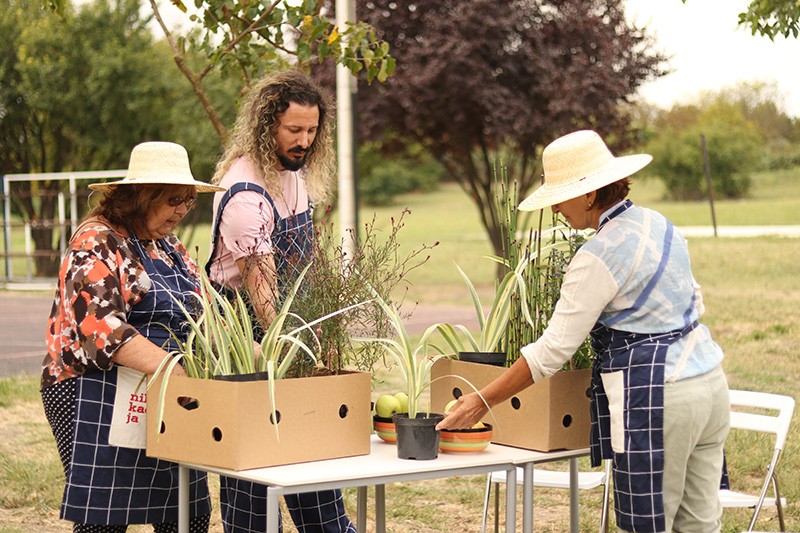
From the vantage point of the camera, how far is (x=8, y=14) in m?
23.7

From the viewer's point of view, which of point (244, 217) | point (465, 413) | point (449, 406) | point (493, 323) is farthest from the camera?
point (244, 217)

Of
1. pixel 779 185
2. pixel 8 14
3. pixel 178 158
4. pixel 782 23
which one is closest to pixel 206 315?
pixel 178 158

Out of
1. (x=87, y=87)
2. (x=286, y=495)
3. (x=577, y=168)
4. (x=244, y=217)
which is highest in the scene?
(x=87, y=87)

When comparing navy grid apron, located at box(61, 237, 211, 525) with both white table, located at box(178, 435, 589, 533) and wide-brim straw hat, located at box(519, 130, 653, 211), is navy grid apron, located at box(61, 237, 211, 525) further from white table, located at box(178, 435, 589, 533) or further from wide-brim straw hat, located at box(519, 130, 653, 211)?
wide-brim straw hat, located at box(519, 130, 653, 211)

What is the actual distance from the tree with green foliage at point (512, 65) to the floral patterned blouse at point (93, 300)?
12.5 m

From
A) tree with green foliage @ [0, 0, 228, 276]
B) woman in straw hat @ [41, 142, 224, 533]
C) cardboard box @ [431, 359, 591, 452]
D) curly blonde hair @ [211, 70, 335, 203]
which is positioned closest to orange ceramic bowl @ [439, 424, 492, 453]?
cardboard box @ [431, 359, 591, 452]

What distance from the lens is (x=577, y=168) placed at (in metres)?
3.02

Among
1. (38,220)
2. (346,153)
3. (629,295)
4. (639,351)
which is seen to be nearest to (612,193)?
(629,295)

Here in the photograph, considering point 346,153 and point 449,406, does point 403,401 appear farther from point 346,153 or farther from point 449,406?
point 346,153

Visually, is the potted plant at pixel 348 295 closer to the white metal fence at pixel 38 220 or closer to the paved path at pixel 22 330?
the paved path at pixel 22 330

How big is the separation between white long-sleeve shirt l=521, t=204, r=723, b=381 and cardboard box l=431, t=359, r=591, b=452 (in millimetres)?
223

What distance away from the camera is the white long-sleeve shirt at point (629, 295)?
287 centimetres

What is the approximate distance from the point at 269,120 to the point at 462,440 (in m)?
1.28

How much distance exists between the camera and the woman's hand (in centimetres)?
311
